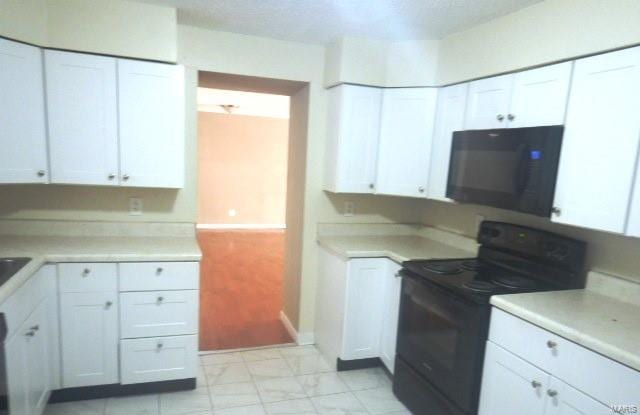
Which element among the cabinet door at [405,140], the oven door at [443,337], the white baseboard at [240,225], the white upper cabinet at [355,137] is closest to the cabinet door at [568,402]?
the oven door at [443,337]

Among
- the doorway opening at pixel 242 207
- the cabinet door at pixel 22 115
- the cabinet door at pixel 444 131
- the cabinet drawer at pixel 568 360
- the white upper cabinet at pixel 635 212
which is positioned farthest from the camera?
the doorway opening at pixel 242 207

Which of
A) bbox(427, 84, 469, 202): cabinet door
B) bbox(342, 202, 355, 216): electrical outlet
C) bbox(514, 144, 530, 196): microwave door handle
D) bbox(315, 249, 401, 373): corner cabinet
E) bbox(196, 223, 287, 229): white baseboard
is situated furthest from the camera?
bbox(196, 223, 287, 229): white baseboard

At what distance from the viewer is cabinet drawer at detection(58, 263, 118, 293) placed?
2119 millimetres

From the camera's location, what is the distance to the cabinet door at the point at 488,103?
84.7 inches

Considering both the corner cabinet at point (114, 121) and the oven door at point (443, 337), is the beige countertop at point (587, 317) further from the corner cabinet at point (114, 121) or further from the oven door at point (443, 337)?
the corner cabinet at point (114, 121)

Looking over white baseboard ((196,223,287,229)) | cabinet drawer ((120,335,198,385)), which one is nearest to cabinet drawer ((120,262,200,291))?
cabinet drawer ((120,335,198,385))

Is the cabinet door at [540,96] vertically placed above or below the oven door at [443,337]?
above

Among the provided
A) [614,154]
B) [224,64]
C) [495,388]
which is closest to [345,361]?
[495,388]

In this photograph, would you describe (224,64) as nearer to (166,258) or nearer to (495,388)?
(166,258)

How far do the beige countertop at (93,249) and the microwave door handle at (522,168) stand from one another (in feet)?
5.94

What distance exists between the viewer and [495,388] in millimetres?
1762

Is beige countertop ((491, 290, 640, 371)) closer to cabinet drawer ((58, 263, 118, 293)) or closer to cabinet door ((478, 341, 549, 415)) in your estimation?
cabinet door ((478, 341, 549, 415))

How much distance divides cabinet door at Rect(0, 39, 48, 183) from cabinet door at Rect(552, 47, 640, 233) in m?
2.79

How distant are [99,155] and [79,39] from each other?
662 mm
